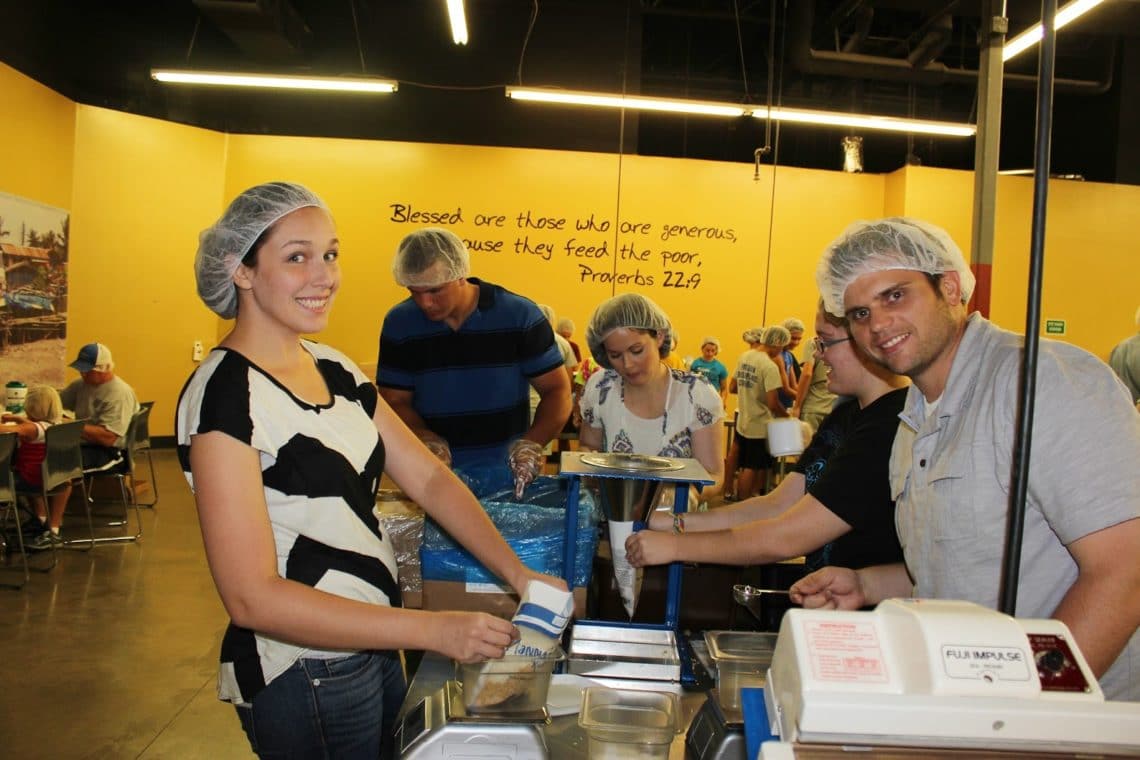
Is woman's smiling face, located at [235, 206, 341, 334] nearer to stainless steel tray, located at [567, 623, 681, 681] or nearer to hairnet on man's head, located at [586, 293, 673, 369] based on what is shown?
stainless steel tray, located at [567, 623, 681, 681]

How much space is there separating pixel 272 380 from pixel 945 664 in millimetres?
944

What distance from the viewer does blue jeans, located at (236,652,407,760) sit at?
1.23 m

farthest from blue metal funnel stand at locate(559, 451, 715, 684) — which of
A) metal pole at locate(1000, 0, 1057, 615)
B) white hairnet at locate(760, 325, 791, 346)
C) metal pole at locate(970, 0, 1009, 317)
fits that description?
white hairnet at locate(760, 325, 791, 346)

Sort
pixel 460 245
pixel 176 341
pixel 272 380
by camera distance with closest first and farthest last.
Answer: pixel 272 380
pixel 460 245
pixel 176 341

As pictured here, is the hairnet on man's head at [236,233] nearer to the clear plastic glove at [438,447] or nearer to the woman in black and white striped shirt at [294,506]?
the woman in black and white striped shirt at [294,506]

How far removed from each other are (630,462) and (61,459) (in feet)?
15.1

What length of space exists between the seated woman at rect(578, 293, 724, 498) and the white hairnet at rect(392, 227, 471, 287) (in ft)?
1.65

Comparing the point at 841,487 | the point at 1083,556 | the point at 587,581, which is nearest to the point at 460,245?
the point at 587,581

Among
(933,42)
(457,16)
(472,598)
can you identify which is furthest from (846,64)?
(472,598)

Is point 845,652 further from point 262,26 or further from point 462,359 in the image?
point 262,26

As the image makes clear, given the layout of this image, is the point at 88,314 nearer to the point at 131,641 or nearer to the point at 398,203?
the point at 398,203

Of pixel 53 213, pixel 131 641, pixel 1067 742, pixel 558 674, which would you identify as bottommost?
pixel 131 641

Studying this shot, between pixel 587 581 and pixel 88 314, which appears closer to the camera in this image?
pixel 587 581

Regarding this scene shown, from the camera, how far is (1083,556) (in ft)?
3.51
